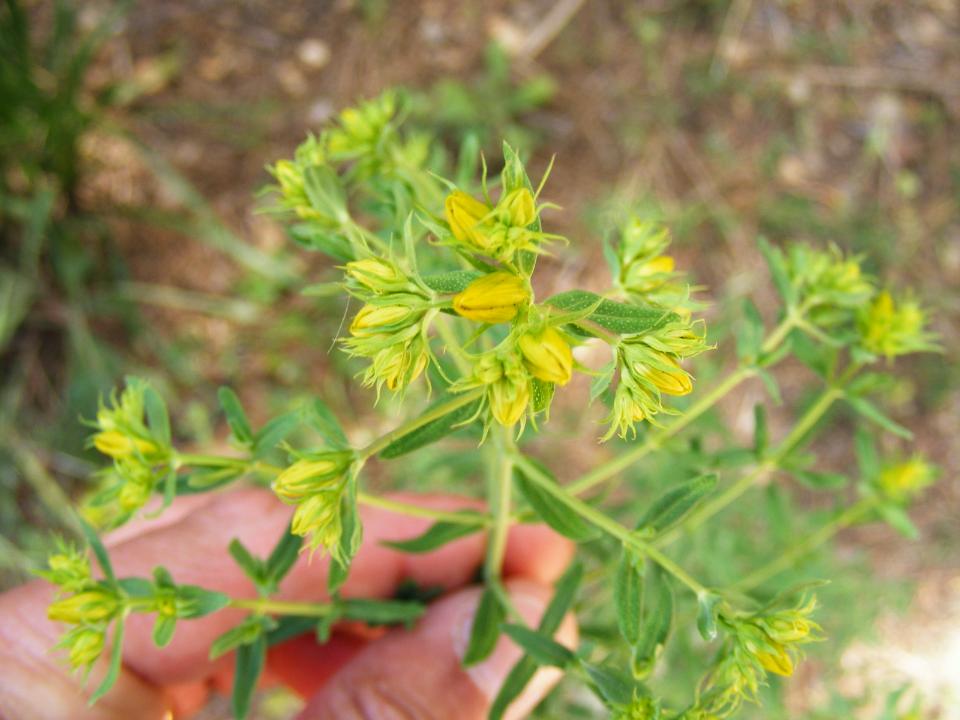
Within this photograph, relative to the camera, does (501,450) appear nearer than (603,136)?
Yes

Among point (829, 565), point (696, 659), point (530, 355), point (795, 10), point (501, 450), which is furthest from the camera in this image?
point (795, 10)

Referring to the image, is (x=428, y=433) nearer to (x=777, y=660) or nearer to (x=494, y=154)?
(x=777, y=660)

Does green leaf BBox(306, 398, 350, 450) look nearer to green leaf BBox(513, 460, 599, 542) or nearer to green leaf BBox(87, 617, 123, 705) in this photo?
green leaf BBox(513, 460, 599, 542)

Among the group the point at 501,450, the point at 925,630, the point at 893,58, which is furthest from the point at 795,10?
the point at 501,450

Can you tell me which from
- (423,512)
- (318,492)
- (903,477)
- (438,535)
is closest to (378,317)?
(318,492)

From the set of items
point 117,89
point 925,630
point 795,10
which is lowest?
point 925,630

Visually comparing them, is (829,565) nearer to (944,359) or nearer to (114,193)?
(944,359)

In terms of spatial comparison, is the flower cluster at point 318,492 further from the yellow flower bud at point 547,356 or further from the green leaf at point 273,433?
the yellow flower bud at point 547,356
